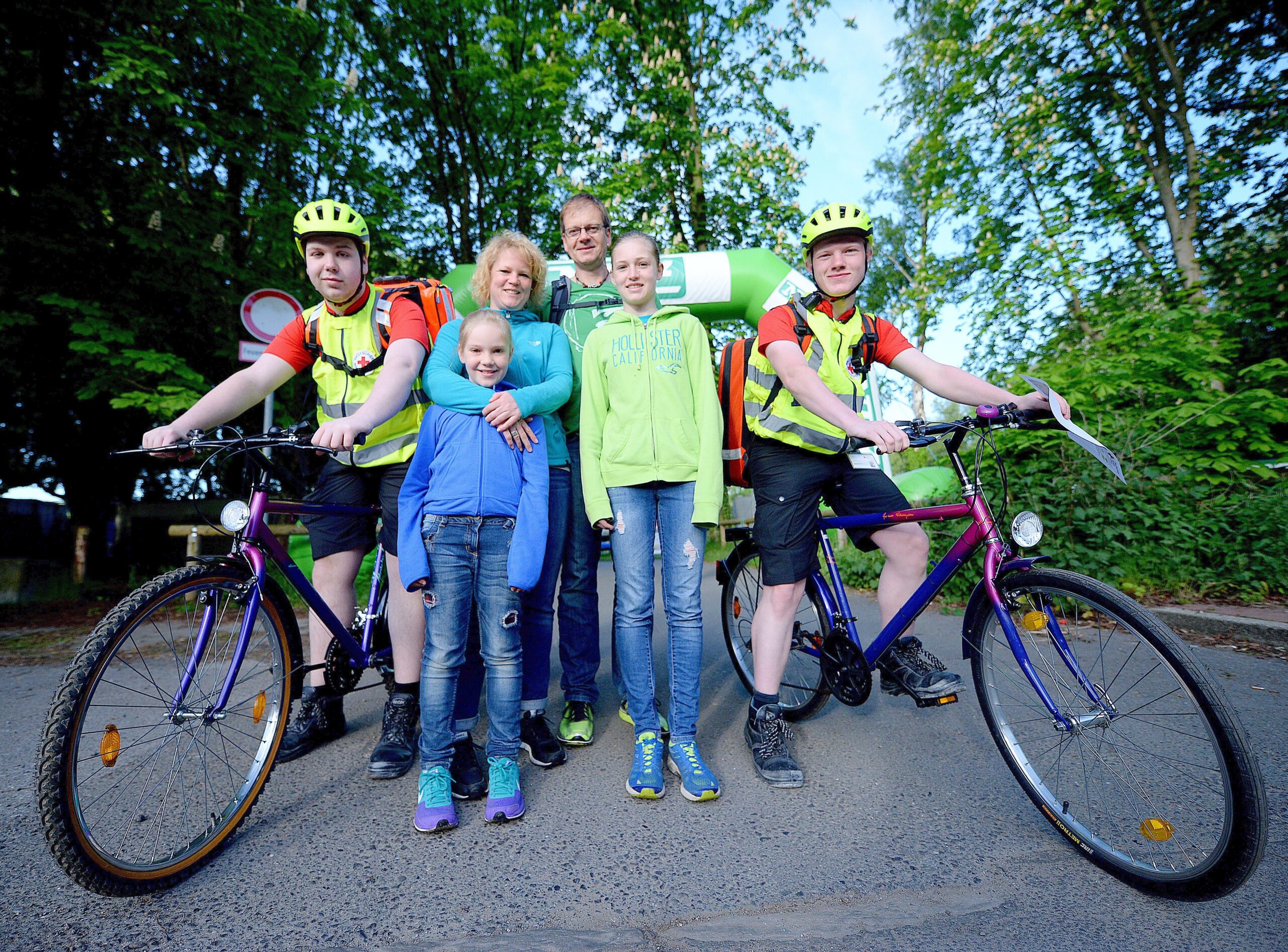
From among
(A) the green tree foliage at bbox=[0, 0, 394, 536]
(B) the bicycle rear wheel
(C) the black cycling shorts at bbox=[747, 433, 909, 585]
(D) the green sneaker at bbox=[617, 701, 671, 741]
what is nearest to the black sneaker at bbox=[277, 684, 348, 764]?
(D) the green sneaker at bbox=[617, 701, 671, 741]

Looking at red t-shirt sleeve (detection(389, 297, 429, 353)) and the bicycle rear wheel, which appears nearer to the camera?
the bicycle rear wheel

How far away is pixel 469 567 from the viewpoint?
2.40 meters

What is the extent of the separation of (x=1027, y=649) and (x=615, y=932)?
154 cm

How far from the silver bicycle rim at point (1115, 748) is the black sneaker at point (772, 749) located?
0.79m

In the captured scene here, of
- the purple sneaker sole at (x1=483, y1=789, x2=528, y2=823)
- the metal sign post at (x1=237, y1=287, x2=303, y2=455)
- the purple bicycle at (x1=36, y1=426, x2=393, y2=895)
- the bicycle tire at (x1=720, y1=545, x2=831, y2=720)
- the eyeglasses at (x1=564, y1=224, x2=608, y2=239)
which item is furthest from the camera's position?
the metal sign post at (x1=237, y1=287, x2=303, y2=455)

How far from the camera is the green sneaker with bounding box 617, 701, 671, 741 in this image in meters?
2.91

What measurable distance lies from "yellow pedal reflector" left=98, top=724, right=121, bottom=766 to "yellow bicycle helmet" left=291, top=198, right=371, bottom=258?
1.82m

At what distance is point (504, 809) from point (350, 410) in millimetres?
1707

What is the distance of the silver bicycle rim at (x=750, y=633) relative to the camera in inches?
125

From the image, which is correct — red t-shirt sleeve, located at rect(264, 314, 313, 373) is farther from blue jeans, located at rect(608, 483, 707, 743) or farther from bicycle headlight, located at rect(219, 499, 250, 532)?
blue jeans, located at rect(608, 483, 707, 743)

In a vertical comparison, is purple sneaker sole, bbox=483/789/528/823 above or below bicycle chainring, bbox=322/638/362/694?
below

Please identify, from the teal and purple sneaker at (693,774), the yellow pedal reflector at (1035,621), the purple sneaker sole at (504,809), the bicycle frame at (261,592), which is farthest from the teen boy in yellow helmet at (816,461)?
the bicycle frame at (261,592)

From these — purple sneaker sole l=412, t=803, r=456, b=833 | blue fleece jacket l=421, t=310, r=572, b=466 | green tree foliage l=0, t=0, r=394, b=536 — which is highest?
green tree foliage l=0, t=0, r=394, b=536

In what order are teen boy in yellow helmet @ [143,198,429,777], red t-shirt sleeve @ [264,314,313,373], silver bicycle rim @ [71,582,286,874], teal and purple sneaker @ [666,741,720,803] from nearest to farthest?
silver bicycle rim @ [71,582,286,874] → teal and purple sneaker @ [666,741,720,803] → teen boy in yellow helmet @ [143,198,429,777] → red t-shirt sleeve @ [264,314,313,373]
